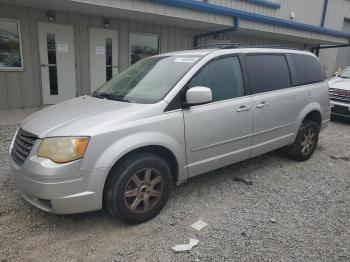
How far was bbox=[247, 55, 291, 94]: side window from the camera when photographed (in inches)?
155

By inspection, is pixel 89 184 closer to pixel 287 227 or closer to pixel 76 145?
pixel 76 145

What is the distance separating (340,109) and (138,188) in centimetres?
703

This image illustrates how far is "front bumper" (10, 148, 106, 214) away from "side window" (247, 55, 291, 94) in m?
2.38

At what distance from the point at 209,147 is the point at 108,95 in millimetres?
1343

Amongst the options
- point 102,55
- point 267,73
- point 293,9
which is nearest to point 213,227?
point 267,73

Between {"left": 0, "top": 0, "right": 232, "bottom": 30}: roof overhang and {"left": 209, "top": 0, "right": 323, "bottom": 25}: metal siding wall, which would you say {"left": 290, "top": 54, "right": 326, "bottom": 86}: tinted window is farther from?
{"left": 209, "top": 0, "right": 323, "bottom": 25}: metal siding wall

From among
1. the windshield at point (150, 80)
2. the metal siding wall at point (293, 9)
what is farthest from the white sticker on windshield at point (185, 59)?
the metal siding wall at point (293, 9)

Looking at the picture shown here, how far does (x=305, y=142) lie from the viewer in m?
4.90

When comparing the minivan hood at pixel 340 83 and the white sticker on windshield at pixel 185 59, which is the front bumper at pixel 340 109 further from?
the white sticker on windshield at pixel 185 59

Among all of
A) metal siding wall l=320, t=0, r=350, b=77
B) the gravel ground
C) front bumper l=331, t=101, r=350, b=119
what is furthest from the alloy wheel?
metal siding wall l=320, t=0, r=350, b=77

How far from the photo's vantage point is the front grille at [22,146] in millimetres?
2752

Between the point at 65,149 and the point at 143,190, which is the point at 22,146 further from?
the point at 143,190

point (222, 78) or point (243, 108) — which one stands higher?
point (222, 78)

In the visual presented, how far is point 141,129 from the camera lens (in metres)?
2.85
